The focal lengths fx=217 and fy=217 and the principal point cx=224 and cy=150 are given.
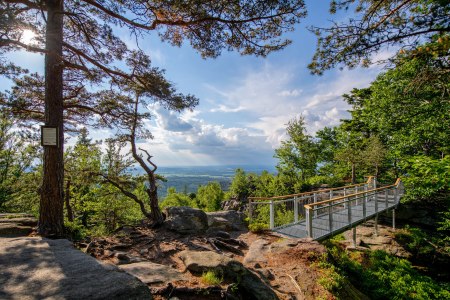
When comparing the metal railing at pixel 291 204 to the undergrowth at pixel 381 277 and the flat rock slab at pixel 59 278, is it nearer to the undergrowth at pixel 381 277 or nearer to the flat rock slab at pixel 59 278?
the undergrowth at pixel 381 277

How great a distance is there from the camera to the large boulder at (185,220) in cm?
712

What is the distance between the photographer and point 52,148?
4715mm

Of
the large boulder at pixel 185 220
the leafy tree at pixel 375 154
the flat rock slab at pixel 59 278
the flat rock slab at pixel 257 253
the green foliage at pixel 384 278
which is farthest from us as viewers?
the leafy tree at pixel 375 154

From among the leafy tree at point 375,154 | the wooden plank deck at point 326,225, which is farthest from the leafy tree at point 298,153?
the wooden plank deck at point 326,225

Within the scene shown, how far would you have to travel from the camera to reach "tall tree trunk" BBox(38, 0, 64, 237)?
4660 millimetres

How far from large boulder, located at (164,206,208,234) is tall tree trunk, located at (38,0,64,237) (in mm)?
3165

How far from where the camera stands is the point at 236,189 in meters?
28.7

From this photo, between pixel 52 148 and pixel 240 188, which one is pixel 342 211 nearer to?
pixel 52 148

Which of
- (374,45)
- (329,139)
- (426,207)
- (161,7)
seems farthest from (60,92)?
(329,139)

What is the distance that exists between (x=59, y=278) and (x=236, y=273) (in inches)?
95.5

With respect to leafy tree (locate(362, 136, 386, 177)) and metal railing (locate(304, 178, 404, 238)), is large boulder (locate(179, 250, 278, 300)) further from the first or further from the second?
leafy tree (locate(362, 136, 386, 177))

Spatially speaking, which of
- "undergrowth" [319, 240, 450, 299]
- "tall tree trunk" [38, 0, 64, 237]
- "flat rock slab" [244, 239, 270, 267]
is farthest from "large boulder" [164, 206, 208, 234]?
"undergrowth" [319, 240, 450, 299]

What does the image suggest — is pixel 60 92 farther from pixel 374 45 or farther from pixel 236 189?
pixel 236 189

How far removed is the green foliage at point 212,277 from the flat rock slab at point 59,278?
53.8 inches
